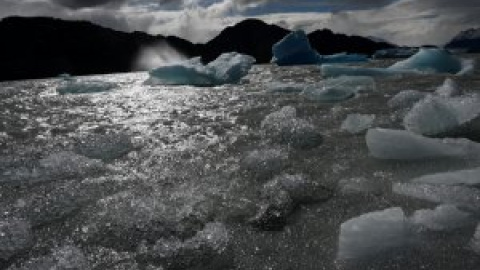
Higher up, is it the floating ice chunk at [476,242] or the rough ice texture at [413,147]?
the rough ice texture at [413,147]

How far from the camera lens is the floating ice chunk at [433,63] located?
10609 millimetres

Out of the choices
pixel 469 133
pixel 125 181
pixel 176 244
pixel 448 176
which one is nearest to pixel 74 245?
pixel 176 244

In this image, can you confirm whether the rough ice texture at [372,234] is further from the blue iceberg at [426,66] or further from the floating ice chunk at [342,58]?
the floating ice chunk at [342,58]

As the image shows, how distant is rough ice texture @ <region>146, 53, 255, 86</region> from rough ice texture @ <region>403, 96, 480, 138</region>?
24.3ft

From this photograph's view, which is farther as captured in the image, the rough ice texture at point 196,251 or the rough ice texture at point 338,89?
the rough ice texture at point 338,89

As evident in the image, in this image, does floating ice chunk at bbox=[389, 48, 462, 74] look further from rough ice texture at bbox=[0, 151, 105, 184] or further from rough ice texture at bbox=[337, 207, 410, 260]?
rough ice texture at bbox=[337, 207, 410, 260]

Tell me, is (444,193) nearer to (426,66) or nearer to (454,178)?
(454,178)

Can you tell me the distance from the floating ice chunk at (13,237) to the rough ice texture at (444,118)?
301cm

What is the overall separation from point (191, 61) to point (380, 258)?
11132 millimetres

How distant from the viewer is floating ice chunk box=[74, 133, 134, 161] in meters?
3.72

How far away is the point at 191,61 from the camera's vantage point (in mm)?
12508

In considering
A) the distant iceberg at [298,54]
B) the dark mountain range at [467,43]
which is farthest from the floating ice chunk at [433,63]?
the dark mountain range at [467,43]

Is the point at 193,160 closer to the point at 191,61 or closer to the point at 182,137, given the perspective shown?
the point at 182,137

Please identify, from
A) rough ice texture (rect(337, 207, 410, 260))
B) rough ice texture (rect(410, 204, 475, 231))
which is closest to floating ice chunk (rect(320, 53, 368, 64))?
rough ice texture (rect(410, 204, 475, 231))
